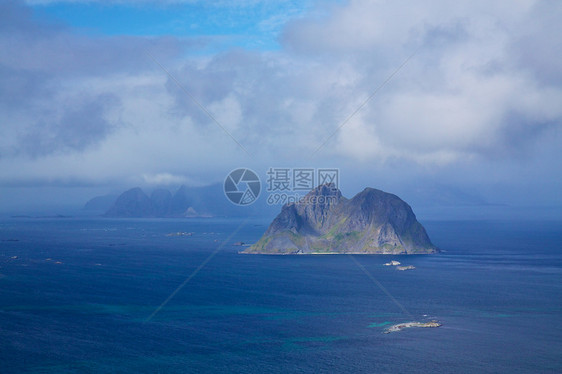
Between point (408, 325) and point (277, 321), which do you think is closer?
point (408, 325)

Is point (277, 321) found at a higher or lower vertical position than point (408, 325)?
lower

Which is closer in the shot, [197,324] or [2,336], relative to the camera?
[2,336]

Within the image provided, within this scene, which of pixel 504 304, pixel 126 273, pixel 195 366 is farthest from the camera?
pixel 126 273

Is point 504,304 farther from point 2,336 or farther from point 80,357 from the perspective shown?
point 2,336

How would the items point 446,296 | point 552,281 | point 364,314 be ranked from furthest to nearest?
point 552,281 < point 446,296 < point 364,314

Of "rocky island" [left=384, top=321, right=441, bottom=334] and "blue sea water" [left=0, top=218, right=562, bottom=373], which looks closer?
"blue sea water" [left=0, top=218, right=562, bottom=373]

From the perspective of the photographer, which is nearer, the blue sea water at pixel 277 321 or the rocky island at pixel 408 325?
the blue sea water at pixel 277 321

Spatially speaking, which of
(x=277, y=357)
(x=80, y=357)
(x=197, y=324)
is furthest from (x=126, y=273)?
(x=277, y=357)
